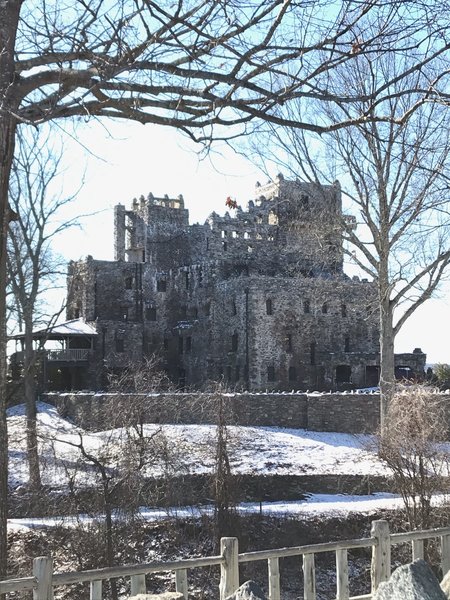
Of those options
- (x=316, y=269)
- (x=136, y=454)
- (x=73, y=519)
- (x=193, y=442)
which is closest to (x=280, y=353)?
(x=316, y=269)

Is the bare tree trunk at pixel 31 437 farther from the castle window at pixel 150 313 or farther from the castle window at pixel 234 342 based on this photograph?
the castle window at pixel 150 313

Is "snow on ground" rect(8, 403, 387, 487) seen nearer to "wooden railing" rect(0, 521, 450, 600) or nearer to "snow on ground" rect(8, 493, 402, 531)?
"snow on ground" rect(8, 493, 402, 531)

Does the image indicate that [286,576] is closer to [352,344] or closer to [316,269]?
[352,344]

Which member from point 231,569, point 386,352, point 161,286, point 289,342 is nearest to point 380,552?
point 231,569

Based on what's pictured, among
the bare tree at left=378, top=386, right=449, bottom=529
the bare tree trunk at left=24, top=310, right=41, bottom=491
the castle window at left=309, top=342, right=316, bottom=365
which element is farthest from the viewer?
the castle window at left=309, top=342, right=316, bottom=365

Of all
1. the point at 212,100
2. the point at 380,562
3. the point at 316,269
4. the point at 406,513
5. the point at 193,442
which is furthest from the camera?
the point at 316,269

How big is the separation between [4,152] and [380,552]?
5.89m

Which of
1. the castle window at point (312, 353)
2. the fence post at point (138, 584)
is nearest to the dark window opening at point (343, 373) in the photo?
the castle window at point (312, 353)

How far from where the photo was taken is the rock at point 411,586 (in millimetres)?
5637

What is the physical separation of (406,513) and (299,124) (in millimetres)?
15929

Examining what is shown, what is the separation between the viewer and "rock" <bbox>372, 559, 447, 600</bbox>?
5637mm

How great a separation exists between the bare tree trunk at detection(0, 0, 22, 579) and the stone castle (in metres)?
32.6

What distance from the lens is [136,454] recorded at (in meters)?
22.8

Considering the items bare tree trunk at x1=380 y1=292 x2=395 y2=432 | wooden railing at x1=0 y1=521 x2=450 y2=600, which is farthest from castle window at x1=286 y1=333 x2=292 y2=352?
wooden railing at x1=0 y1=521 x2=450 y2=600
